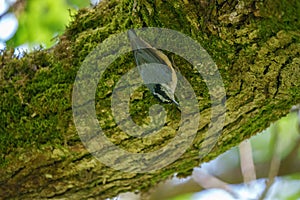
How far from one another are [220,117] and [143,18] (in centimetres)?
32

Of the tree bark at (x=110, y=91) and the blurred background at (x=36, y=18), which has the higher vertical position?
the blurred background at (x=36, y=18)

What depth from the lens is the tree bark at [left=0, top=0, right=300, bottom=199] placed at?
1215mm

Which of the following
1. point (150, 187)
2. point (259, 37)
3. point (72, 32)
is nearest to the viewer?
point (259, 37)

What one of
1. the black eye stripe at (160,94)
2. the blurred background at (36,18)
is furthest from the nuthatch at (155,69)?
the blurred background at (36,18)

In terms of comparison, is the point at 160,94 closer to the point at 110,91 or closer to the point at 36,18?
the point at 110,91

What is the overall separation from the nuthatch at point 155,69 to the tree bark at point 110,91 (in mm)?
38

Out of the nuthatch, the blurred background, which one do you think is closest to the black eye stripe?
the nuthatch

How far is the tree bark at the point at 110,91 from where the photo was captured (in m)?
1.21

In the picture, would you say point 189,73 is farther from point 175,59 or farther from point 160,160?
point 160,160

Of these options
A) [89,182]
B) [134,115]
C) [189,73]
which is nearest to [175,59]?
[189,73]

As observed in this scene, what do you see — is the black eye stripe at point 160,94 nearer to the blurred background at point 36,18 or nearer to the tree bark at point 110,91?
the tree bark at point 110,91

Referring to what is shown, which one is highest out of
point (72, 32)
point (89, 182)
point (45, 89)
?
point (72, 32)

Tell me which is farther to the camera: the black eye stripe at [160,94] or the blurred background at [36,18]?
the blurred background at [36,18]

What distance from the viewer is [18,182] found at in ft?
4.92
